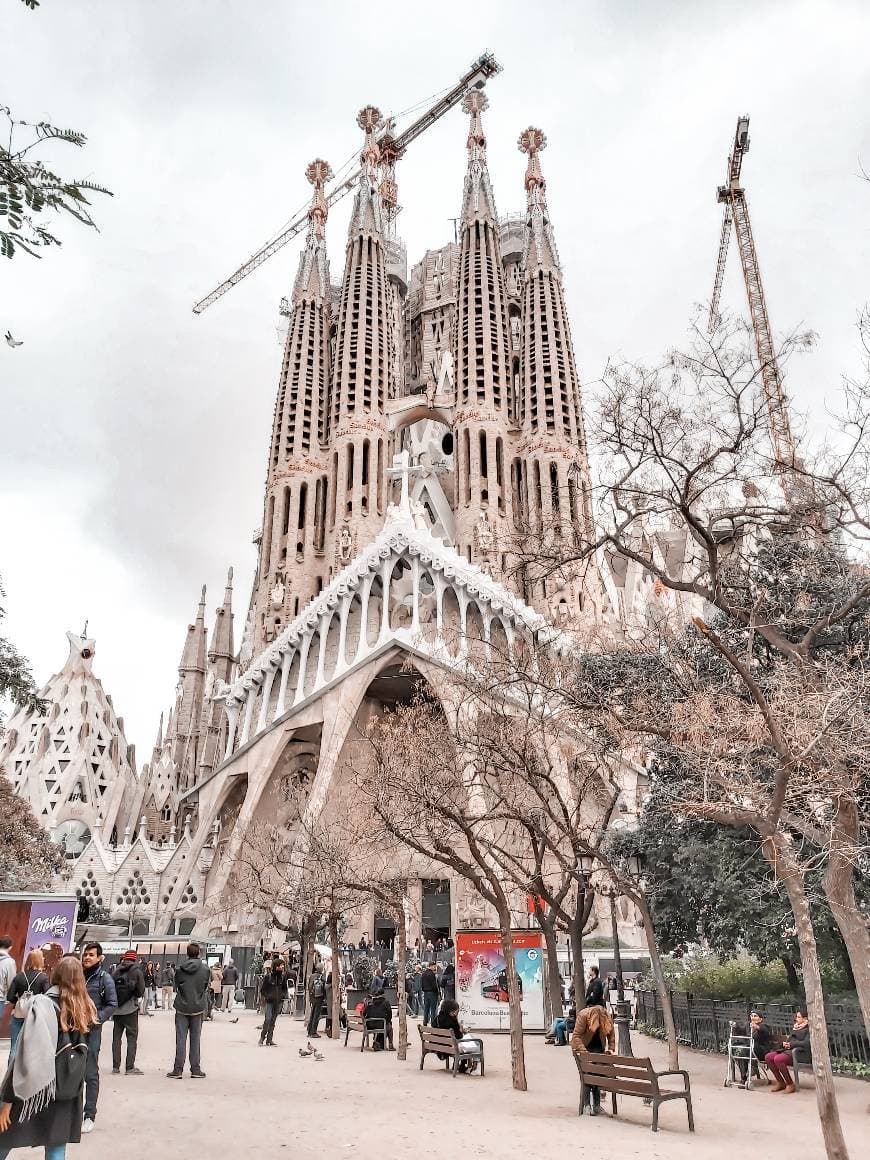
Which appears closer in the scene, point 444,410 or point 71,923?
point 71,923

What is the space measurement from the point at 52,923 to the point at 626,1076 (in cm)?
760

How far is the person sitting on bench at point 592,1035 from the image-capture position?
25.5 feet

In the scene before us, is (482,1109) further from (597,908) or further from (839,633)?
(597,908)

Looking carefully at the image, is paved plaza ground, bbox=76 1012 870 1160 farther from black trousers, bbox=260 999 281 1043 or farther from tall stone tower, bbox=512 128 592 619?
tall stone tower, bbox=512 128 592 619

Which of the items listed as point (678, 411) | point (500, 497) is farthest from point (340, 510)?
point (678, 411)

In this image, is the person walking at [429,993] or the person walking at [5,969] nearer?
the person walking at [5,969]

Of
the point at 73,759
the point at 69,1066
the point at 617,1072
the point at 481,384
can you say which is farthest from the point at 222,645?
the point at 69,1066

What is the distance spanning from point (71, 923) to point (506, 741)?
20.9 feet

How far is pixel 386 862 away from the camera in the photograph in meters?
23.3

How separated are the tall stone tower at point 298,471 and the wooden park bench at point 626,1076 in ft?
113

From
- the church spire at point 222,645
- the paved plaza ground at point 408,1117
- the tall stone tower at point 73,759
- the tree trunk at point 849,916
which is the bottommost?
the paved plaza ground at point 408,1117

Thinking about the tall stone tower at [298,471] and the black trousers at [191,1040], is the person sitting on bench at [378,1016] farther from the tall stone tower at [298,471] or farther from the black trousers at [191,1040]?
the tall stone tower at [298,471]

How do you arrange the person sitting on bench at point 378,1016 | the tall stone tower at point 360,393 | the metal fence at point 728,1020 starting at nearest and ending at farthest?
the metal fence at point 728,1020
the person sitting on bench at point 378,1016
the tall stone tower at point 360,393

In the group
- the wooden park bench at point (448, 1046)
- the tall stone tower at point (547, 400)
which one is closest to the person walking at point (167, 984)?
the wooden park bench at point (448, 1046)
